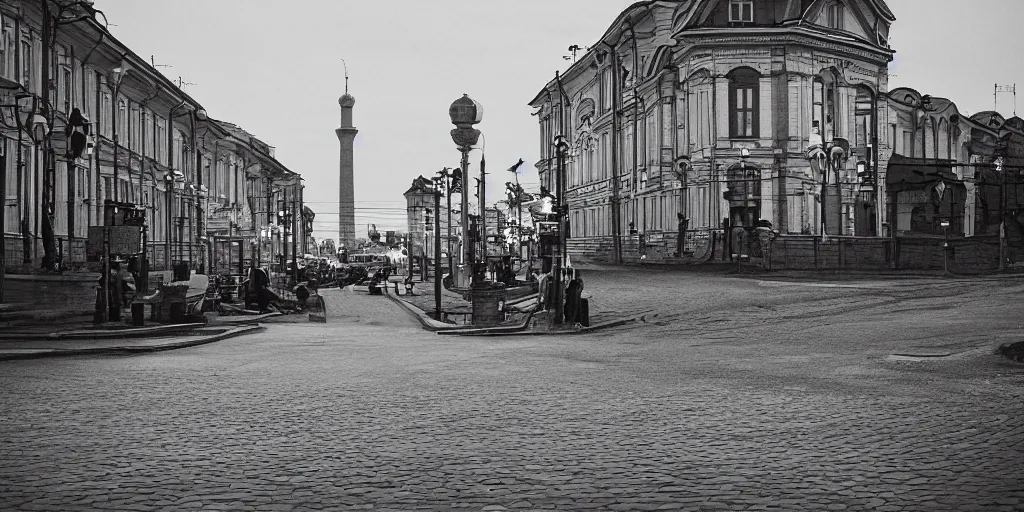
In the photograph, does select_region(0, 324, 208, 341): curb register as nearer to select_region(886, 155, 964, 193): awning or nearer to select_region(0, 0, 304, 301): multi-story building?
select_region(0, 0, 304, 301): multi-story building

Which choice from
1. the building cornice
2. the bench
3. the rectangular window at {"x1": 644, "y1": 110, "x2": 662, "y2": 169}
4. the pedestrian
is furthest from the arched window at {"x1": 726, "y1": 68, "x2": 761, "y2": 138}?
the bench

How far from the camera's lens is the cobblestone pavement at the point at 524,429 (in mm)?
5789

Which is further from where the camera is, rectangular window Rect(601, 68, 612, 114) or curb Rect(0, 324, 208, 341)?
rectangular window Rect(601, 68, 612, 114)

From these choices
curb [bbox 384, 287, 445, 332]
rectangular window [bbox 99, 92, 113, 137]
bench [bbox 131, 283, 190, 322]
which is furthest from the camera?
rectangular window [bbox 99, 92, 113, 137]

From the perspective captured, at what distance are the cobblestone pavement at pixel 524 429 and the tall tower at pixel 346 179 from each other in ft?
324

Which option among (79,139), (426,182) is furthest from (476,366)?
(426,182)

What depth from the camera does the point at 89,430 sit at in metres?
8.00

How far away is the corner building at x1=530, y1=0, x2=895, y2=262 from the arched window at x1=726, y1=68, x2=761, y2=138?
43mm

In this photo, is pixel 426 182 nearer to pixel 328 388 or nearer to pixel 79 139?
pixel 79 139

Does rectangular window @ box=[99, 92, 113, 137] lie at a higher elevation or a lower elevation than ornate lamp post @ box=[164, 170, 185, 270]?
Answer: higher

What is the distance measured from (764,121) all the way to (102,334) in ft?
98.9

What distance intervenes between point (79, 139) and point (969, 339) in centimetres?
2062

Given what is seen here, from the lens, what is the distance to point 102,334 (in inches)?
725

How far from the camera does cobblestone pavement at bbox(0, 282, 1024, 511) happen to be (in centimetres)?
579
